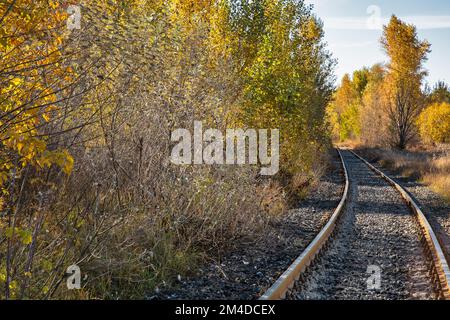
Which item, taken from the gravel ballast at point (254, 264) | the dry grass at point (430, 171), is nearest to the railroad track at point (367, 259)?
the gravel ballast at point (254, 264)

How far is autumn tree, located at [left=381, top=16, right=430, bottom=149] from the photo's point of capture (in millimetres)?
36625

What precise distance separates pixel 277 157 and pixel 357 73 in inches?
2968

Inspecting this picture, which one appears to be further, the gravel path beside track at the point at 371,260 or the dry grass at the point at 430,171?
the dry grass at the point at 430,171

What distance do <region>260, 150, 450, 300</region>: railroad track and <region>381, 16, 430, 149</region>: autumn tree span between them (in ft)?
86.3

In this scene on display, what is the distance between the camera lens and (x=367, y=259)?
8.10 metres

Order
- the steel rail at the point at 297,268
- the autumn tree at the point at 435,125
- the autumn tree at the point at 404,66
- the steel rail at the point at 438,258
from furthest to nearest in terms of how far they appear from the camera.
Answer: the autumn tree at the point at 435,125 < the autumn tree at the point at 404,66 < the steel rail at the point at 438,258 < the steel rail at the point at 297,268

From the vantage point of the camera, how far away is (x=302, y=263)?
6.97 meters

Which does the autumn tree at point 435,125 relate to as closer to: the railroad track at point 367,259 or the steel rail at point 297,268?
the railroad track at point 367,259

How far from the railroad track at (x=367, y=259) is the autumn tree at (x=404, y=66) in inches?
1035

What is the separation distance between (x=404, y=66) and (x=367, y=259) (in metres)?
31.8

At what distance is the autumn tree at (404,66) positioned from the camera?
120 ft
